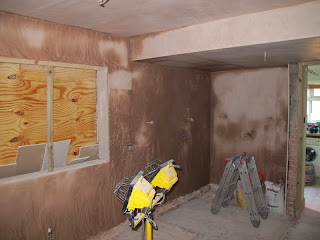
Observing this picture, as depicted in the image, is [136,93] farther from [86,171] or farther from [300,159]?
[300,159]

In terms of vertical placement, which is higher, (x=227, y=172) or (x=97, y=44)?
(x=97, y=44)

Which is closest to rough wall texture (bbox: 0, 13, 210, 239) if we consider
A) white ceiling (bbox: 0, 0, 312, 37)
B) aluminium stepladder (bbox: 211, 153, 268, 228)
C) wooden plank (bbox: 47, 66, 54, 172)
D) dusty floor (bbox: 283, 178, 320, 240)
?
wooden plank (bbox: 47, 66, 54, 172)

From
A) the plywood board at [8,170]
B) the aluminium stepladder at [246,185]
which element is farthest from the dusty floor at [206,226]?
the plywood board at [8,170]

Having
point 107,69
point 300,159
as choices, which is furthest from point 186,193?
point 107,69

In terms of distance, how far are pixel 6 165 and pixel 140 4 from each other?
6.41 ft

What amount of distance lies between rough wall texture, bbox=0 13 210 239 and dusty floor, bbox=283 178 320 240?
1.72 metres

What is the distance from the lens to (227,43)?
2.58 meters

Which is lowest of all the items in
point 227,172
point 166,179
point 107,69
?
point 227,172

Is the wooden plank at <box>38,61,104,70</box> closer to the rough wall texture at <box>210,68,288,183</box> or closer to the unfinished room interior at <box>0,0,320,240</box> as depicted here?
the unfinished room interior at <box>0,0,320,240</box>

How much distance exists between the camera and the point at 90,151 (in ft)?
10.6

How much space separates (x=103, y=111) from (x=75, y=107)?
A: 1.14ft

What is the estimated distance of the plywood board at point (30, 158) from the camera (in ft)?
8.61

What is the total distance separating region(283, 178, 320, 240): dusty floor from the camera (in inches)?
134

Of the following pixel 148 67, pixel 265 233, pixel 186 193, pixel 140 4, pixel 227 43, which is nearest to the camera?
pixel 140 4
